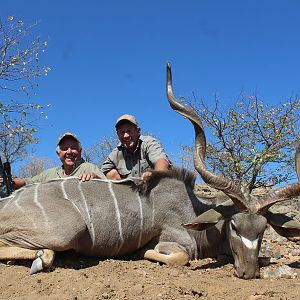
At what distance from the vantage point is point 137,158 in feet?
14.7

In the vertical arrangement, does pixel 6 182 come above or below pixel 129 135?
below

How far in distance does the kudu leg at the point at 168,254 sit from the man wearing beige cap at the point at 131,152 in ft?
2.75

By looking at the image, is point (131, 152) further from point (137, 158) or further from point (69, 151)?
point (69, 151)

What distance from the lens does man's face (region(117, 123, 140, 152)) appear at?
172 inches

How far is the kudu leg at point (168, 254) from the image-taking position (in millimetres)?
3472

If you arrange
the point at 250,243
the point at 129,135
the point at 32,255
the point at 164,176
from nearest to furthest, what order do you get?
the point at 32,255 < the point at 250,243 < the point at 164,176 < the point at 129,135

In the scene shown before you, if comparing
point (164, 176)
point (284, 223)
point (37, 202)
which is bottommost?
point (284, 223)

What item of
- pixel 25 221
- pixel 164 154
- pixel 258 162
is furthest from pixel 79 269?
pixel 258 162

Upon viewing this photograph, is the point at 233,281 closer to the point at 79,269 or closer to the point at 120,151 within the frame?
the point at 79,269

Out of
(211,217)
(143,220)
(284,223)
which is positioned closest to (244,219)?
(211,217)

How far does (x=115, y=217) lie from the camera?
356 cm

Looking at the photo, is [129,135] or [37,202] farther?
[129,135]

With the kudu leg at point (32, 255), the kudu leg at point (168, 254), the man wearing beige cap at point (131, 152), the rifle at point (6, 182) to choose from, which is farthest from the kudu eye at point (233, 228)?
the rifle at point (6, 182)

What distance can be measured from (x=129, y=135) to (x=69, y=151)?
622 mm
